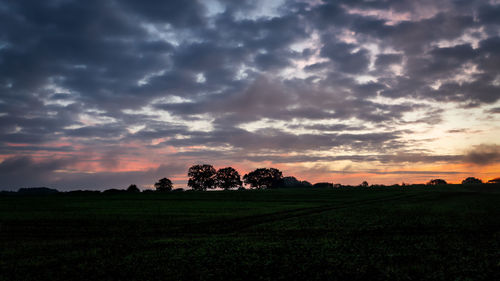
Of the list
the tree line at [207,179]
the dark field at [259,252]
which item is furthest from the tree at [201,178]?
the dark field at [259,252]

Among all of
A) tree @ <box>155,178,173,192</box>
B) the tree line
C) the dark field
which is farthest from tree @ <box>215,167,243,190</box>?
the dark field

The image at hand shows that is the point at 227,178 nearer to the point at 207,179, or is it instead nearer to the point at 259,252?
the point at 207,179

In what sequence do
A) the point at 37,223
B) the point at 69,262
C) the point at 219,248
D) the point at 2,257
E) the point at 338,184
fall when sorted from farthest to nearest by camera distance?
the point at 338,184, the point at 37,223, the point at 219,248, the point at 2,257, the point at 69,262

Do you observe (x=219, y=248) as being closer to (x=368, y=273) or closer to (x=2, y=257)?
(x=368, y=273)

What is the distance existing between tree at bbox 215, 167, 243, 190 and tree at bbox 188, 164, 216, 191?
3742 mm

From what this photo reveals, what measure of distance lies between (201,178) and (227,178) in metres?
16.0

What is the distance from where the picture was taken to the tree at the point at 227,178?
189 metres

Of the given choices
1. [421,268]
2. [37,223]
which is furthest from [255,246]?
[37,223]

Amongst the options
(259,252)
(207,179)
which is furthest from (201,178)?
(259,252)

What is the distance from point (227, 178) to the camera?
623 feet

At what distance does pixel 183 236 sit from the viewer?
97.7 ft

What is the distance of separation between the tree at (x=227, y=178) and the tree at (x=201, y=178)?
3.74m

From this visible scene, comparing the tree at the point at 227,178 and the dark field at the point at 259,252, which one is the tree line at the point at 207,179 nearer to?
the tree at the point at 227,178

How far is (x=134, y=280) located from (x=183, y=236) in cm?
1398
